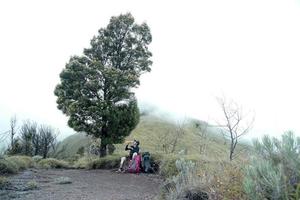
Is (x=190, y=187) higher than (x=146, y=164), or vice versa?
(x=146, y=164)

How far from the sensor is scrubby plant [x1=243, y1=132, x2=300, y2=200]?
389 cm

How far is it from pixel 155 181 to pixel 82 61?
41.9ft

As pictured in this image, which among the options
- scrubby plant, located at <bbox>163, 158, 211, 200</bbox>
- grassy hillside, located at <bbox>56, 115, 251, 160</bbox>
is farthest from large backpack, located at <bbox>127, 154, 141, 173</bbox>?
grassy hillside, located at <bbox>56, 115, 251, 160</bbox>

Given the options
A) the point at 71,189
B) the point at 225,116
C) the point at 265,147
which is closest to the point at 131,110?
the point at 225,116

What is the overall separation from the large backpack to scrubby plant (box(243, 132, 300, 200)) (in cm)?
1468

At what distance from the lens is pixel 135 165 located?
19.1m

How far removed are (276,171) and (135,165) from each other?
15.2 metres

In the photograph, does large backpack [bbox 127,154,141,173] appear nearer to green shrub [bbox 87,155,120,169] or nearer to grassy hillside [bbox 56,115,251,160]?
green shrub [bbox 87,155,120,169]

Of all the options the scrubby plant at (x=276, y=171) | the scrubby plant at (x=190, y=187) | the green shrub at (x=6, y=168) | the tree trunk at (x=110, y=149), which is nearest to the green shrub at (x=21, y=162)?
the green shrub at (x=6, y=168)

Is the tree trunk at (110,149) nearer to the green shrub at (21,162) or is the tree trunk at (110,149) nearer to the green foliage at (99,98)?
the green foliage at (99,98)

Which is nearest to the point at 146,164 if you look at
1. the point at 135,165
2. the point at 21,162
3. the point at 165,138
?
the point at 135,165

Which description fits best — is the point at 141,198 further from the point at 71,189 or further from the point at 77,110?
the point at 77,110

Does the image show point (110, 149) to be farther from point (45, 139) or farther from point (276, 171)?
point (276, 171)

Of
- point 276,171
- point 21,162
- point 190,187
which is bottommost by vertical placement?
point 190,187
